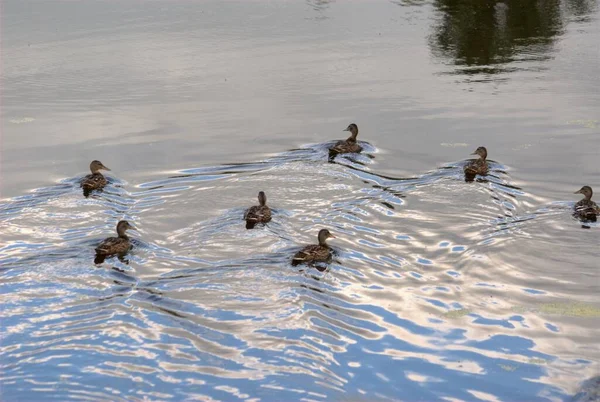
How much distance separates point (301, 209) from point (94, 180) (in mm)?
3227

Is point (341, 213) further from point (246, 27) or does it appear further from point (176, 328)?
point (246, 27)

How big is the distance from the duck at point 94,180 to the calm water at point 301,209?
0.20m

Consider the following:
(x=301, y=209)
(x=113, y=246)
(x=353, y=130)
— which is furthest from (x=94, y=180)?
(x=353, y=130)

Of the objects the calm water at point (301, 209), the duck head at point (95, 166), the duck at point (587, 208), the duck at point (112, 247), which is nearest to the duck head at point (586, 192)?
the duck at point (587, 208)

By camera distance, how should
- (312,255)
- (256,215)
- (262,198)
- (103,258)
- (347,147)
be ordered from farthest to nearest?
(347,147), (262,198), (256,215), (103,258), (312,255)

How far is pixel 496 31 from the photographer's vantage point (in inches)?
885

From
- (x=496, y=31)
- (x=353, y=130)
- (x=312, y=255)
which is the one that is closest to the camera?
(x=312, y=255)

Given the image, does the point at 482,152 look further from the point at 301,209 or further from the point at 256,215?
the point at 256,215

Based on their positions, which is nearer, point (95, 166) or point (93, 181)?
point (93, 181)

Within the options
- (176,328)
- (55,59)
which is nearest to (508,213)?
(176,328)

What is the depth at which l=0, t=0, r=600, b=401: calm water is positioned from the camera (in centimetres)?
920

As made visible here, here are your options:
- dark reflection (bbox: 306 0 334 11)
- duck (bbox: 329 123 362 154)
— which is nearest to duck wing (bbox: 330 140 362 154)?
duck (bbox: 329 123 362 154)

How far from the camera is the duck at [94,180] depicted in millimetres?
13977

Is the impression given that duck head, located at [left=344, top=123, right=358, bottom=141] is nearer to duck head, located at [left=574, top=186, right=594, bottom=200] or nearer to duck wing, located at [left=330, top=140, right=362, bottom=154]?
duck wing, located at [left=330, top=140, right=362, bottom=154]
